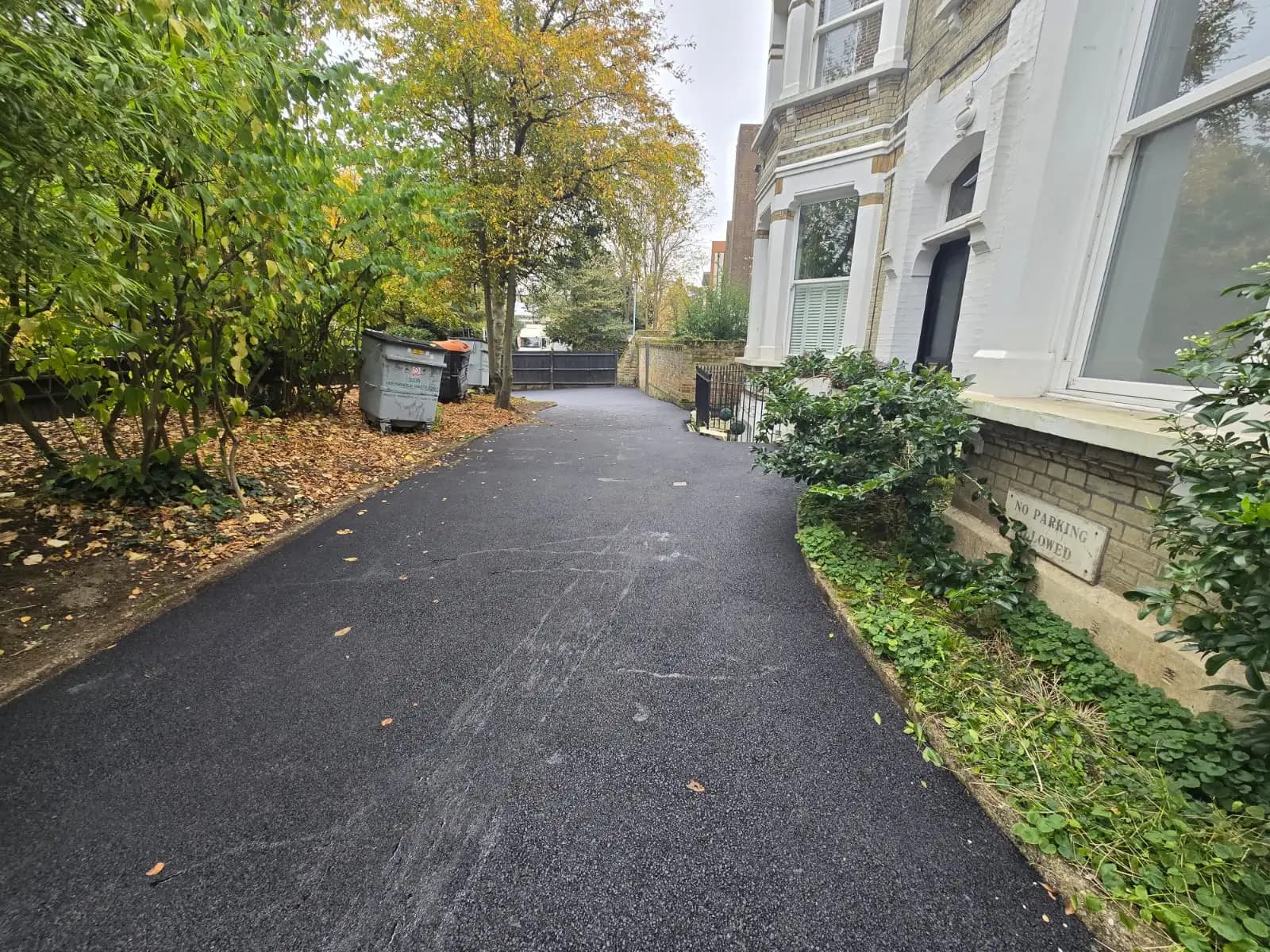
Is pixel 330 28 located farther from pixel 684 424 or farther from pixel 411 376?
pixel 684 424

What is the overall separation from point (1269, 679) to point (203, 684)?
13.9 feet

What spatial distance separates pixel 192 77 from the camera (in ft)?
7.82

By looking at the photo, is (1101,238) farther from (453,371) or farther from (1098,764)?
(453,371)

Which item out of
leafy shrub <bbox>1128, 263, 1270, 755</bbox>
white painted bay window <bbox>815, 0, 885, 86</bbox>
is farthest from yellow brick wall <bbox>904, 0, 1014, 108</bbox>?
leafy shrub <bbox>1128, 263, 1270, 755</bbox>

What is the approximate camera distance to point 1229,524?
1465mm

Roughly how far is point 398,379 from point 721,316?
8.44 meters

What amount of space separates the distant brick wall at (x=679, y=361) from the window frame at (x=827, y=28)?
528cm

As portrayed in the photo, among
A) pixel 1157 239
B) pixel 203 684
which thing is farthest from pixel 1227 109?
pixel 203 684

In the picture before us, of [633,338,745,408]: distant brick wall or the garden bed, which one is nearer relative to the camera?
the garden bed

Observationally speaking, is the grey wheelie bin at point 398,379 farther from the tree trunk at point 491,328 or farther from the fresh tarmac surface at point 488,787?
the fresh tarmac surface at point 488,787

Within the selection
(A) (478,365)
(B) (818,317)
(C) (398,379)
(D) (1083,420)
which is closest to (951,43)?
(B) (818,317)

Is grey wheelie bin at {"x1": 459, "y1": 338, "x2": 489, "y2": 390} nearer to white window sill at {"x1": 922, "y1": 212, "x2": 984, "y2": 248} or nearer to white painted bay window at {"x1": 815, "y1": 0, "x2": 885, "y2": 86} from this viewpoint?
white painted bay window at {"x1": 815, "y1": 0, "x2": 885, "y2": 86}

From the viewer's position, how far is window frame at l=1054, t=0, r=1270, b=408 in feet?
7.71

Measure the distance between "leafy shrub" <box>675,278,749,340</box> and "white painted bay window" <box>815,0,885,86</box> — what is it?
19.2ft
